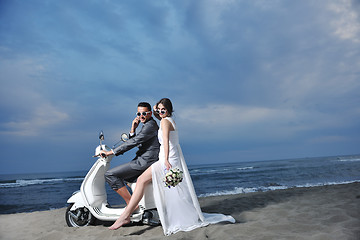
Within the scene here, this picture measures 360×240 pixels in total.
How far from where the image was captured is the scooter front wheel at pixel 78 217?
368 centimetres

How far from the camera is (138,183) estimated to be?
338 cm

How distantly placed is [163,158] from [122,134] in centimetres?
76

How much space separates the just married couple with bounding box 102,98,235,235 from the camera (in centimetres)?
326

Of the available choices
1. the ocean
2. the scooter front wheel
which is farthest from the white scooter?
the ocean

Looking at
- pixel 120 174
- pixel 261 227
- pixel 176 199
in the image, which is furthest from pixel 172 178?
pixel 261 227

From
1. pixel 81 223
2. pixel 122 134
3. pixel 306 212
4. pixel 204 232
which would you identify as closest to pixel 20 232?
pixel 81 223

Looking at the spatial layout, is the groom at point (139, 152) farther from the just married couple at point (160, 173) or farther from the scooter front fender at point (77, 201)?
the scooter front fender at point (77, 201)

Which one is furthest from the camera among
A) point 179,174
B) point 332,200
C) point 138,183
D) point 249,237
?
point 332,200

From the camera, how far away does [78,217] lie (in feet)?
12.1

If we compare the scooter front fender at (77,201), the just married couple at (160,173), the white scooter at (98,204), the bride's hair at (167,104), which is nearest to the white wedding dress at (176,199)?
the just married couple at (160,173)

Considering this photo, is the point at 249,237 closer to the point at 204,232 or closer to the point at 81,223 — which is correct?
the point at 204,232

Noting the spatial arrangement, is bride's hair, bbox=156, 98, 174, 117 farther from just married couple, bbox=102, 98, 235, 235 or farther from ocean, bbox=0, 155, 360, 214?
ocean, bbox=0, 155, 360, 214

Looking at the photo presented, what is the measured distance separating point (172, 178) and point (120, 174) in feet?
2.72

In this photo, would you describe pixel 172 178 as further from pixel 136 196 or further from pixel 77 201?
pixel 77 201
